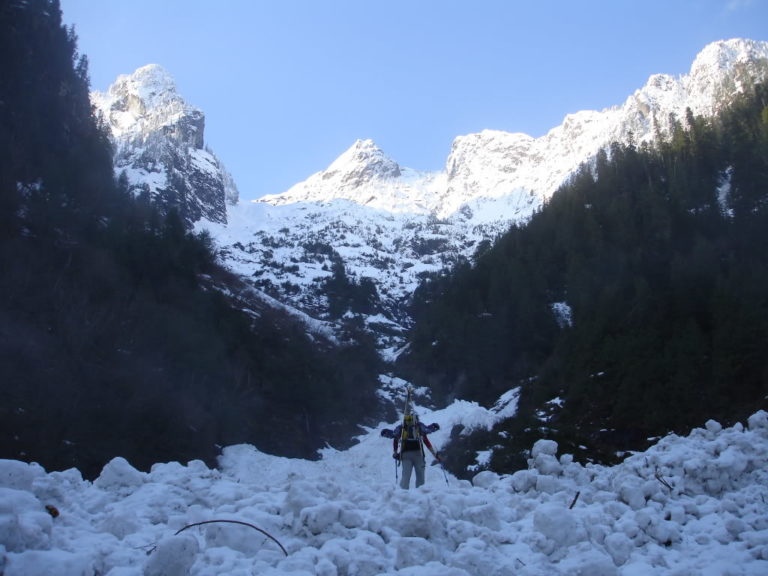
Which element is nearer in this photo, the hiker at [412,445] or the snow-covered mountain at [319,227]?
the hiker at [412,445]

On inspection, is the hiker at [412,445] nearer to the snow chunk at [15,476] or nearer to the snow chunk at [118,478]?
the snow chunk at [118,478]

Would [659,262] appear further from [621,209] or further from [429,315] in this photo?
[429,315]

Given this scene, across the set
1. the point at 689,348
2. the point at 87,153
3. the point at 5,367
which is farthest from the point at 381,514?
the point at 87,153

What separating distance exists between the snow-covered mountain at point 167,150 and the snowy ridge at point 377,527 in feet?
468

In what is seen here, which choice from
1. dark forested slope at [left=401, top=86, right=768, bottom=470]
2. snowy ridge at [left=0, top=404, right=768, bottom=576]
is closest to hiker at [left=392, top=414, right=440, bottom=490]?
snowy ridge at [left=0, top=404, right=768, bottom=576]

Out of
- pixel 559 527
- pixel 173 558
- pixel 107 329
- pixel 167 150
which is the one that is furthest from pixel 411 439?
pixel 167 150

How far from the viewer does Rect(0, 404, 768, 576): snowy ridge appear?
15.3ft

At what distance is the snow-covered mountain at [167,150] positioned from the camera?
151 metres

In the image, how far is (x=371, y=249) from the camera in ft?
546

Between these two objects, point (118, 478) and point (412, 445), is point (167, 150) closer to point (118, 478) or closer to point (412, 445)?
point (412, 445)

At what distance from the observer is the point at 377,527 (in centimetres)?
577

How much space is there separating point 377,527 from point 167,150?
179 meters

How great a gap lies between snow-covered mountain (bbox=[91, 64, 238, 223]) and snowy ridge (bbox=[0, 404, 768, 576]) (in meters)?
143

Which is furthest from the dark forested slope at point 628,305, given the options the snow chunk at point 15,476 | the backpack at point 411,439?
the snow chunk at point 15,476
